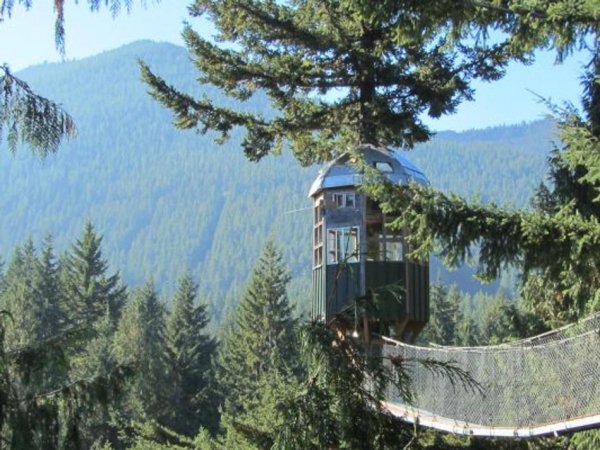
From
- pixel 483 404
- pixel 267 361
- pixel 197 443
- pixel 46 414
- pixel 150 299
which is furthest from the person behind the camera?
pixel 150 299

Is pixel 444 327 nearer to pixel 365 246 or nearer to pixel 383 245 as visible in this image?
pixel 383 245

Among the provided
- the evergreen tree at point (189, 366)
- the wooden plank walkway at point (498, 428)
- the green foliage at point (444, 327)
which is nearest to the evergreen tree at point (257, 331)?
the evergreen tree at point (189, 366)

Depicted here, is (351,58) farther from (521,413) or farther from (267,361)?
(267,361)

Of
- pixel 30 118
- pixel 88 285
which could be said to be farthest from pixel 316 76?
pixel 88 285

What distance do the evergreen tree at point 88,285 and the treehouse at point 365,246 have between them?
3284cm

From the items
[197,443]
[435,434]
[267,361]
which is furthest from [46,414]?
[267,361]

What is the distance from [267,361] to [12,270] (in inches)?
1204

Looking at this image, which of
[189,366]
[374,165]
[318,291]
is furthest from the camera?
[189,366]

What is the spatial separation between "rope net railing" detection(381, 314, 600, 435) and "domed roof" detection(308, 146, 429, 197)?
4.41 meters

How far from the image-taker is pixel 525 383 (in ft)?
26.1

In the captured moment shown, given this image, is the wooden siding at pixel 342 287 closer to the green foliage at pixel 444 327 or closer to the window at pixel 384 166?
the window at pixel 384 166

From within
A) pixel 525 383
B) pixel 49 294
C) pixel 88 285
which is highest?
pixel 88 285

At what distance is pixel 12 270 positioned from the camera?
6153 centimetres

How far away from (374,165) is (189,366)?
27791 millimetres
